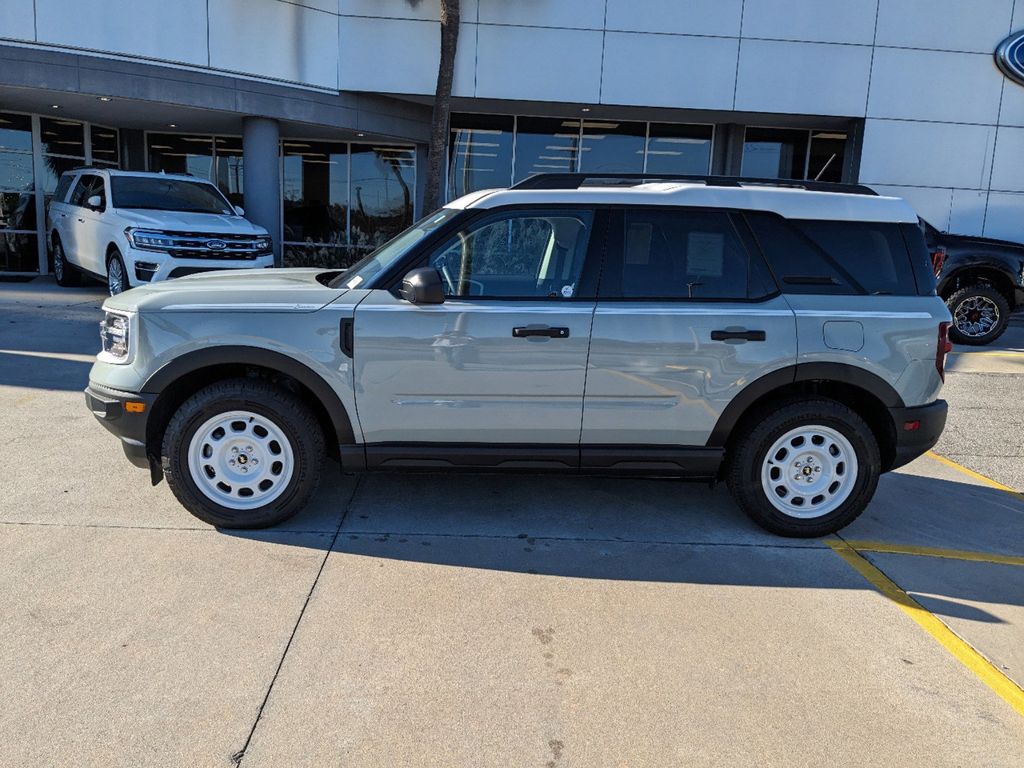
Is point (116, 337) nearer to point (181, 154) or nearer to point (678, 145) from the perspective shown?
point (678, 145)

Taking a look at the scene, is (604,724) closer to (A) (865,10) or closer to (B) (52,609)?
(B) (52,609)

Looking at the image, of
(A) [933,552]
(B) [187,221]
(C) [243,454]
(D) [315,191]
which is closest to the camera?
(C) [243,454]

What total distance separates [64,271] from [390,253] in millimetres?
11445

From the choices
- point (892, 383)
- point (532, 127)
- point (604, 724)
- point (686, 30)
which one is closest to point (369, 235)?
point (532, 127)

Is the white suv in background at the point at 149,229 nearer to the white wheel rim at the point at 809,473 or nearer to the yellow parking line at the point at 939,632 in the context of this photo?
the white wheel rim at the point at 809,473

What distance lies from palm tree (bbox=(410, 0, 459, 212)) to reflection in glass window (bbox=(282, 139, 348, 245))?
4.55 m

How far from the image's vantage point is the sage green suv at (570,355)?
163 inches

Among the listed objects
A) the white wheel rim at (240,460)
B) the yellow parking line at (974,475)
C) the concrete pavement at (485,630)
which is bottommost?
the concrete pavement at (485,630)

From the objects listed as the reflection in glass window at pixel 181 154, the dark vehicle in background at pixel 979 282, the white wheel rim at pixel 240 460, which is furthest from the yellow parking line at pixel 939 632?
the reflection in glass window at pixel 181 154

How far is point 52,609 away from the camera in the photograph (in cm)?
342

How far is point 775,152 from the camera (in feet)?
56.3

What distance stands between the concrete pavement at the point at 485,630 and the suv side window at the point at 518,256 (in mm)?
1324

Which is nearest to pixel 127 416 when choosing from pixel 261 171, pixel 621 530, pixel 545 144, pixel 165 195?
pixel 621 530

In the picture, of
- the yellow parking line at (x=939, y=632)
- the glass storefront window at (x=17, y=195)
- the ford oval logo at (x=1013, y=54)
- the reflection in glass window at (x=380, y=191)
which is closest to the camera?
the yellow parking line at (x=939, y=632)
